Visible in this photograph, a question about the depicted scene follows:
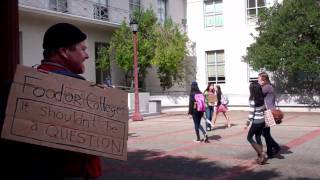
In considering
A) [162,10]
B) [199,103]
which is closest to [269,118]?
[199,103]

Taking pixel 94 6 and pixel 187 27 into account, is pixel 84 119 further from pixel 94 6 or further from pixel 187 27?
pixel 187 27

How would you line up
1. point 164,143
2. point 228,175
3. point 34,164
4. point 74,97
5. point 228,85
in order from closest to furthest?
1. point 34,164
2. point 74,97
3. point 228,175
4. point 164,143
5. point 228,85

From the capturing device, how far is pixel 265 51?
72.3 ft

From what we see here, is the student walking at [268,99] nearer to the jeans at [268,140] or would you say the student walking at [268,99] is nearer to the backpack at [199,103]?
the jeans at [268,140]

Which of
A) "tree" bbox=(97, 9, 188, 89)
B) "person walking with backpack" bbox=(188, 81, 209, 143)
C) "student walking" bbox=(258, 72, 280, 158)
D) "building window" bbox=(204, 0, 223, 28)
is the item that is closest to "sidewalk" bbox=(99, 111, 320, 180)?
"student walking" bbox=(258, 72, 280, 158)

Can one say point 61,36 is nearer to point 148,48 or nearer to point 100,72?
point 148,48

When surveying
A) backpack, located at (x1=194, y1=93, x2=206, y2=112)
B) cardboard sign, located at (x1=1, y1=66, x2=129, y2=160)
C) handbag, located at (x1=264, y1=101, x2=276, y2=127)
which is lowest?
handbag, located at (x1=264, y1=101, x2=276, y2=127)

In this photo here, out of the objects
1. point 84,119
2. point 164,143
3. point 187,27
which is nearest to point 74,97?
point 84,119

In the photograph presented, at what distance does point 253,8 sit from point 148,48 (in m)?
6.96

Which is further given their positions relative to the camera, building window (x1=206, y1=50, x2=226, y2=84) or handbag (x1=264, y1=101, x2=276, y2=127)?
building window (x1=206, y1=50, x2=226, y2=84)

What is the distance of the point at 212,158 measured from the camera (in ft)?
31.0

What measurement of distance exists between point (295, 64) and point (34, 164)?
2013 centimetres

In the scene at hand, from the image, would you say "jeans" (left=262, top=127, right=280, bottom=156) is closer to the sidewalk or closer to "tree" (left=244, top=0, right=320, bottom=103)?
the sidewalk

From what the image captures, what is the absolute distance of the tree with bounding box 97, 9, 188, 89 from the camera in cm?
2361
